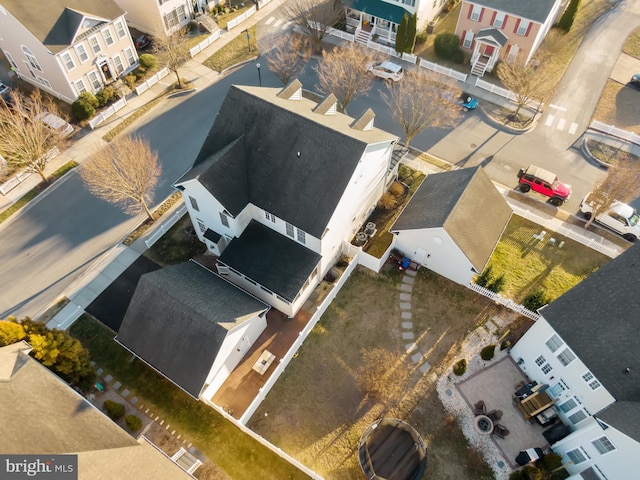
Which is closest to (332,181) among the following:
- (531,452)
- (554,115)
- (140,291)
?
(140,291)

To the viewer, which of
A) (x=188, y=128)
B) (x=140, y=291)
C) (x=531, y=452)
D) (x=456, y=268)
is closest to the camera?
(x=531, y=452)

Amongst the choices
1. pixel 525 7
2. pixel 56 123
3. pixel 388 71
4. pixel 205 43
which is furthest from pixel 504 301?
Answer: pixel 205 43

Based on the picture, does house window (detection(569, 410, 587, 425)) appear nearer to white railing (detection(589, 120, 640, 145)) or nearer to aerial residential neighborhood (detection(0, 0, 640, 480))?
aerial residential neighborhood (detection(0, 0, 640, 480))

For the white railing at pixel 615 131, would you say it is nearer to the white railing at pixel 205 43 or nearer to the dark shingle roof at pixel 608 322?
the dark shingle roof at pixel 608 322

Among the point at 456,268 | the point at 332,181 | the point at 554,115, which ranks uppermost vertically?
the point at 332,181

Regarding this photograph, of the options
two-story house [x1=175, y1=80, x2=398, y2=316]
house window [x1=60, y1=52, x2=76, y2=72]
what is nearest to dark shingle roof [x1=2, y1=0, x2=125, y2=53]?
house window [x1=60, y1=52, x2=76, y2=72]

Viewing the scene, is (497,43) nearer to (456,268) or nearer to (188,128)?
(456,268)

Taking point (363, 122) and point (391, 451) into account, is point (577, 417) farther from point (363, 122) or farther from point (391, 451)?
point (363, 122)
